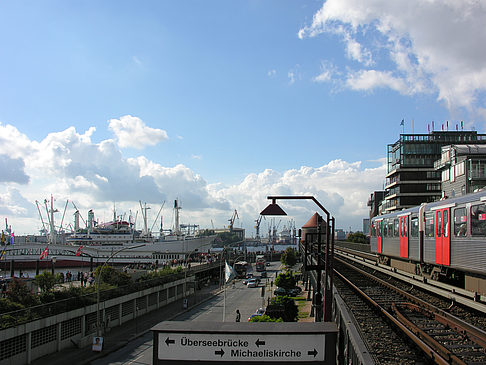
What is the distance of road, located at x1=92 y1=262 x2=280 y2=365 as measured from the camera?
87.5 feet

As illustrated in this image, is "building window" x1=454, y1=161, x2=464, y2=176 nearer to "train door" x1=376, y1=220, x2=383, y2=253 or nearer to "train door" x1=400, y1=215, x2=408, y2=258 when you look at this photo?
"train door" x1=376, y1=220, x2=383, y2=253

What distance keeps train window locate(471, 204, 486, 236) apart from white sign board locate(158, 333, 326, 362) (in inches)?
474

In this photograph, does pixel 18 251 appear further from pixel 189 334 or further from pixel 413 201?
pixel 189 334

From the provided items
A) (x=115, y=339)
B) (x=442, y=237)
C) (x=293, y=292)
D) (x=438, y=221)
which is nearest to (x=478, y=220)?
(x=442, y=237)

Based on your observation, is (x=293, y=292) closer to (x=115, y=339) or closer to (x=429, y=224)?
(x=115, y=339)

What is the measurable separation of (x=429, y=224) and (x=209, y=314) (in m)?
28.2

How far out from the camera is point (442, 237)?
62.8 feet

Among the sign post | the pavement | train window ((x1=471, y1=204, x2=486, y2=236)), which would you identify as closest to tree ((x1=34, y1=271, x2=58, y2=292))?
the pavement

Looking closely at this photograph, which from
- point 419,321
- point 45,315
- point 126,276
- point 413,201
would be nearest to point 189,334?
point 419,321

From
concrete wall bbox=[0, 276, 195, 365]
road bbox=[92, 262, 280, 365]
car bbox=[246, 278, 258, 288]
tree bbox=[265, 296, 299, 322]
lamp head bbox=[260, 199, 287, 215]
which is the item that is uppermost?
lamp head bbox=[260, 199, 287, 215]

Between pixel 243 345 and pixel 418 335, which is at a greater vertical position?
pixel 243 345

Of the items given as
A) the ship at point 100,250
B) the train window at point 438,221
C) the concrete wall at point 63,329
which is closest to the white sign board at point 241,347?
the train window at point 438,221

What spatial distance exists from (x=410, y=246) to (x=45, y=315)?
78.4ft

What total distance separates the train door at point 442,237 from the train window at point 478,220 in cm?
240
